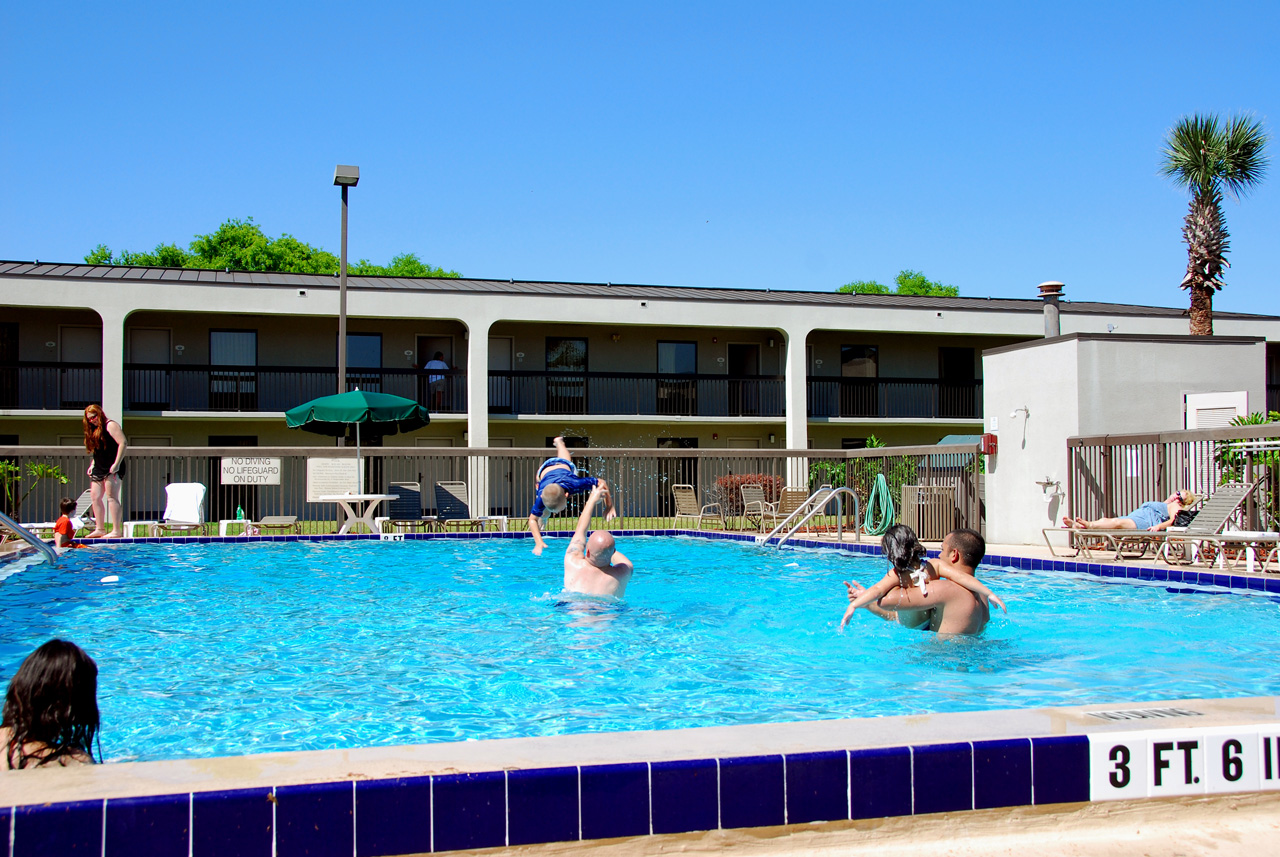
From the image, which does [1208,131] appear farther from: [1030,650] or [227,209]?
[227,209]

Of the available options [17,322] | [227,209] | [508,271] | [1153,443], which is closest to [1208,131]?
[1153,443]

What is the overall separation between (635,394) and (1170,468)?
573 inches

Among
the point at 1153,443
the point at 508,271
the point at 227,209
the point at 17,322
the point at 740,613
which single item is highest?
the point at 227,209

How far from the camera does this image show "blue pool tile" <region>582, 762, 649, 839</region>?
2.39 metres

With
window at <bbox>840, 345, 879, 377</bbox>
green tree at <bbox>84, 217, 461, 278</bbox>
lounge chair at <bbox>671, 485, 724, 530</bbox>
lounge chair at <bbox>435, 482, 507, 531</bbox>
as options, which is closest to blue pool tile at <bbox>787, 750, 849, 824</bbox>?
lounge chair at <bbox>435, 482, 507, 531</bbox>

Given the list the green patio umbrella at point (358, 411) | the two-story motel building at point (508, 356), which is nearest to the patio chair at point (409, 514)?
the green patio umbrella at point (358, 411)

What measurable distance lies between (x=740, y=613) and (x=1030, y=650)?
2.60 m

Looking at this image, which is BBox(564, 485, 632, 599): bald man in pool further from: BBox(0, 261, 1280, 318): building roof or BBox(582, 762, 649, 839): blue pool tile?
BBox(0, 261, 1280, 318): building roof

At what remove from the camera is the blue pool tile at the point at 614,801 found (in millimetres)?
2393

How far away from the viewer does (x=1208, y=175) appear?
69.9ft

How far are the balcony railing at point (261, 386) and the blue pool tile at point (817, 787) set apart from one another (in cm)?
2064

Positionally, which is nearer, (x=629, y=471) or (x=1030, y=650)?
(x=1030, y=650)

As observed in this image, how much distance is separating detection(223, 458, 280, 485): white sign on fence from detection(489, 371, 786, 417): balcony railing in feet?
25.6

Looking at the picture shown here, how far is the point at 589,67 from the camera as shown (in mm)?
16453
